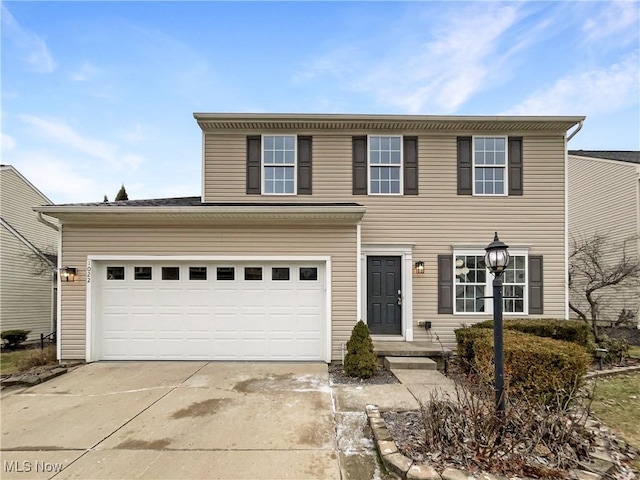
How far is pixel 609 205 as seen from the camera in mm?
11367

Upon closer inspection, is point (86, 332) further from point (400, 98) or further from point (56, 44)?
point (400, 98)

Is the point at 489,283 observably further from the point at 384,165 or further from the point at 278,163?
the point at 278,163

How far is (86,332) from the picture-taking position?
638cm

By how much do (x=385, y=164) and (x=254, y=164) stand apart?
10.7 ft

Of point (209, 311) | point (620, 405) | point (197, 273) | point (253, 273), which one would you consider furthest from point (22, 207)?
point (620, 405)

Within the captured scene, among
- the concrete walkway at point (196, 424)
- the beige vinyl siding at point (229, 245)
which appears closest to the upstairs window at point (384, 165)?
the beige vinyl siding at point (229, 245)

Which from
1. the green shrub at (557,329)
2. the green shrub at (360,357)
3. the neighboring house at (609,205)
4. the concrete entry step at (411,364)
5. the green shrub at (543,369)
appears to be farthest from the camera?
the neighboring house at (609,205)

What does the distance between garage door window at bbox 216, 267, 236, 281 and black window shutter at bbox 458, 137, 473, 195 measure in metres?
5.70

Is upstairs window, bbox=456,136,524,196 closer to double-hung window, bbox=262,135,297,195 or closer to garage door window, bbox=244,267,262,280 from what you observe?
double-hung window, bbox=262,135,297,195

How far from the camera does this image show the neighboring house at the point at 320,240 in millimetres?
6512

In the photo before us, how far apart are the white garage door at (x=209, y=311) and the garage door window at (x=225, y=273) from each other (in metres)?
0.02

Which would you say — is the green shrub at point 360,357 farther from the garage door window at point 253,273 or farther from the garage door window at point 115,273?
the garage door window at point 115,273

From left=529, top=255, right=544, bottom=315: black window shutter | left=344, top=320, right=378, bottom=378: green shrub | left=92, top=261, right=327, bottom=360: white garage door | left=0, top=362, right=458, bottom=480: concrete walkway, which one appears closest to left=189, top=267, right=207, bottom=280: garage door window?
left=92, top=261, right=327, bottom=360: white garage door

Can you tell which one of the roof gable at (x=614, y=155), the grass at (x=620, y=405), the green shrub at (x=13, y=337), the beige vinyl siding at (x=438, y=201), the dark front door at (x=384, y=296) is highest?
the roof gable at (x=614, y=155)
